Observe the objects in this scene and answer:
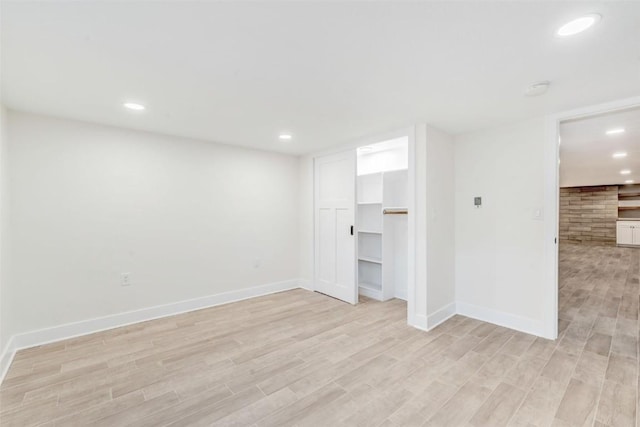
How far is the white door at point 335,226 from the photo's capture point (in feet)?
13.2

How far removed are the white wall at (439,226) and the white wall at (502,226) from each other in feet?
0.47

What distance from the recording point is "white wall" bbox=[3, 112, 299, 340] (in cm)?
275

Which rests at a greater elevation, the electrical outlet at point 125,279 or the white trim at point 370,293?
the electrical outlet at point 125,279

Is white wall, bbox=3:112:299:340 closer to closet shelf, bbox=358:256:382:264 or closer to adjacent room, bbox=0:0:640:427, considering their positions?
adjacent room, bbox=0:0:640:427

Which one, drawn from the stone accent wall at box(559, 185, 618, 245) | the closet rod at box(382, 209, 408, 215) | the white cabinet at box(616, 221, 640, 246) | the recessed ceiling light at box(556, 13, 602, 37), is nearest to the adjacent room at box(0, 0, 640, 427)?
the recessed ceiling light at box(556, 13, 602, 37)

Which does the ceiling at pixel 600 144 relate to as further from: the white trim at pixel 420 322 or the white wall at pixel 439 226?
the white trim at pixel 420 322

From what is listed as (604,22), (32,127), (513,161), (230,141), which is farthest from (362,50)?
(32,127)

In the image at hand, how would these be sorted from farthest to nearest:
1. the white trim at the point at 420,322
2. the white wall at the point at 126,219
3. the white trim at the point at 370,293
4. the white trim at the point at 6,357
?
the white trim at the point at 370,293
the white trim at the point at 420,322
the white wall at the point at 126,219
the white trim at the point at 6,357

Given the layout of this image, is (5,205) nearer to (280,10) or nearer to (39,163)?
(39,163)

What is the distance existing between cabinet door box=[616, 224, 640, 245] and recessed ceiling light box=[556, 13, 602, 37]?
476 inches

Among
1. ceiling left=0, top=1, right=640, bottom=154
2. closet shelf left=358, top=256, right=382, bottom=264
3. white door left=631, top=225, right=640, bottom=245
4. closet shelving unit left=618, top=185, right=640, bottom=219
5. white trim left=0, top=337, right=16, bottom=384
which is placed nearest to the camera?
ceiling left=0, top=1, right=640, bottom=154

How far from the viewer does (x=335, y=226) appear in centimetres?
429

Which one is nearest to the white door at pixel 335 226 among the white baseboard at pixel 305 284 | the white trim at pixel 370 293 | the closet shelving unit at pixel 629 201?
the white baseboard at pixel 305 284

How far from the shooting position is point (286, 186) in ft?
15.5
